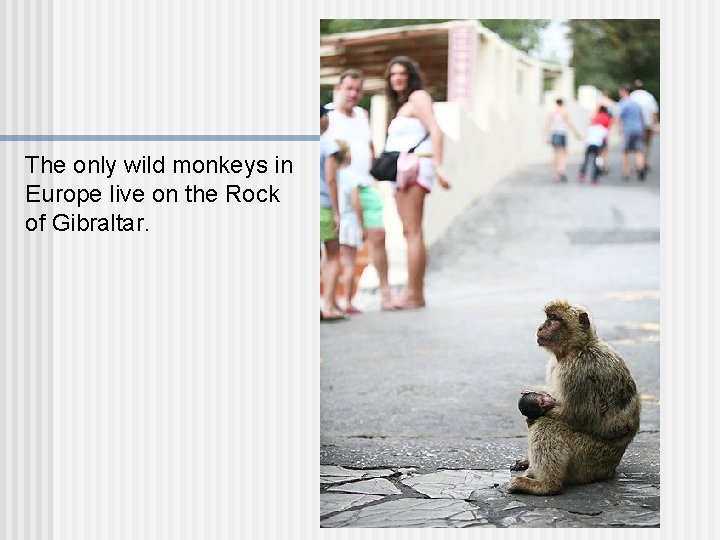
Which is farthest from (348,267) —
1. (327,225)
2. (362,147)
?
(362,147)

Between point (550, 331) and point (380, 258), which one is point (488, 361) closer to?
point (380, 258)

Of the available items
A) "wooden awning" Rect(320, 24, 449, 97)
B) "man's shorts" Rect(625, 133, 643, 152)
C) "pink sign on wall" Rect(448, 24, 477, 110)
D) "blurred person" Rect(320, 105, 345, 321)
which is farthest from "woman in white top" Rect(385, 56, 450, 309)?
"man's shorts" Rect(625, 133, 643, 152)

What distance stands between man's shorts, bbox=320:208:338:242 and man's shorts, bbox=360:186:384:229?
1.52ft

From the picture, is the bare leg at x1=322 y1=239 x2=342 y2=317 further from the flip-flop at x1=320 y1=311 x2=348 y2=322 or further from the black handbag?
the black handbag

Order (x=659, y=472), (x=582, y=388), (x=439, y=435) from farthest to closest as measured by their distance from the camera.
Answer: (x=439, y=435) → (x=659, y=472) → (x=582, y=388)

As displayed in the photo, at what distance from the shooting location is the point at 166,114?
11.6 feet

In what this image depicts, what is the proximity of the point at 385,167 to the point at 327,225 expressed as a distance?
22.3 inches

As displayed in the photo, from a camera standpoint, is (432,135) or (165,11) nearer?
(165,11)

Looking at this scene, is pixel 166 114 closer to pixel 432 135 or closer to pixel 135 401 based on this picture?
pixel 135 401

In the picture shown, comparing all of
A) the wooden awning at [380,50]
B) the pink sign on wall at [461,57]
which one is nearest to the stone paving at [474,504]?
the wooden awning at [380,50]

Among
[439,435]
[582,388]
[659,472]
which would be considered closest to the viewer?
[582,388]

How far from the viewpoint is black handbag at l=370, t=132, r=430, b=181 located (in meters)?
6.85
